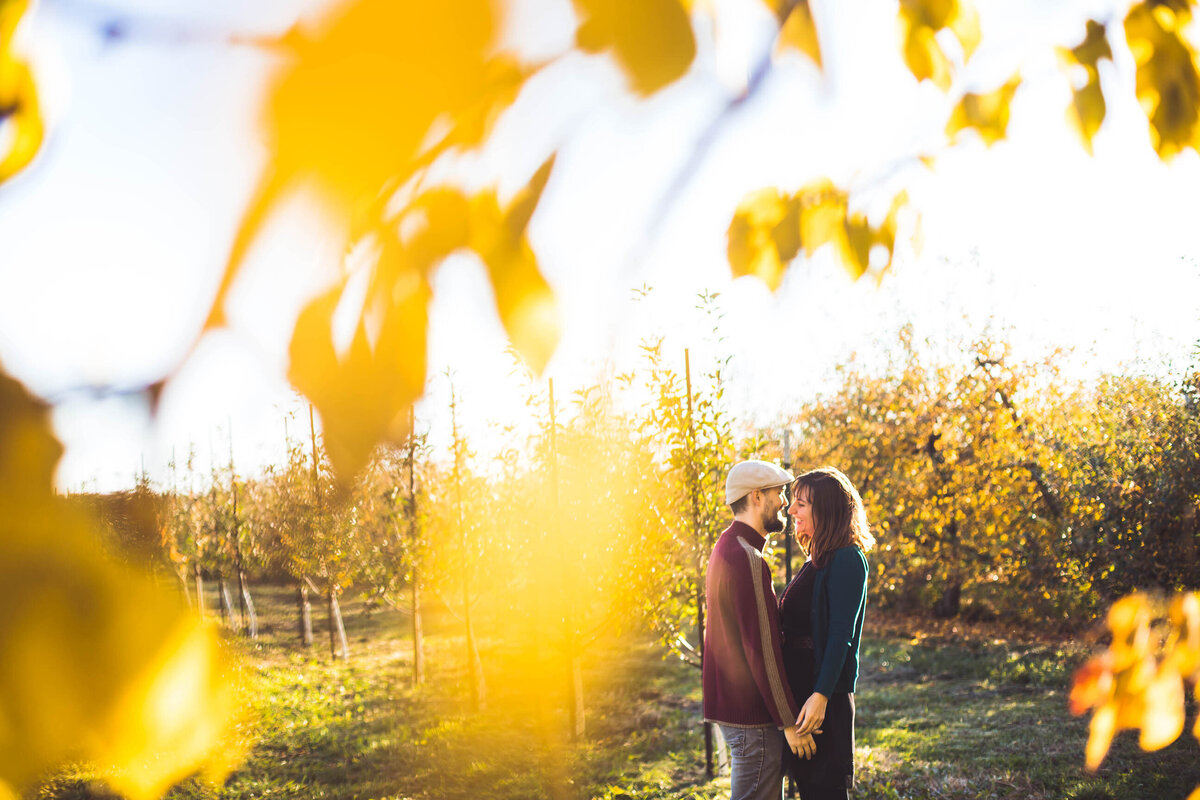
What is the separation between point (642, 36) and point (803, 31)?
1.04 ft

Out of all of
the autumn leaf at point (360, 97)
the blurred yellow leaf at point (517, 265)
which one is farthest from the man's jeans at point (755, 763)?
the autumn leaf at point (360, 97)

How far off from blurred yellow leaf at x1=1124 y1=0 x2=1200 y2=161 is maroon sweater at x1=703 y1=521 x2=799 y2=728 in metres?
1.87

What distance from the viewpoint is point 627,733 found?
26.1 feet

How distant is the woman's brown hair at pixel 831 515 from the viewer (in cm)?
299

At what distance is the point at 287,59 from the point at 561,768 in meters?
7.10

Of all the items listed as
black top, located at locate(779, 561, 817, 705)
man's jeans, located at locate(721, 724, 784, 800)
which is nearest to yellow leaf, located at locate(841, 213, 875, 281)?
black top, located at locate(779, 561, 817, 705)

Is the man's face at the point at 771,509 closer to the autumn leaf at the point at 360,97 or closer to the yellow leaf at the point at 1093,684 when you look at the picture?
the yellow leaf at the point at 1093,684

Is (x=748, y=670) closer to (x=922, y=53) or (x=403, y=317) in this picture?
(x=922, y=53)

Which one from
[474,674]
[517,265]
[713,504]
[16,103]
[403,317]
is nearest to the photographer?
[16,103]

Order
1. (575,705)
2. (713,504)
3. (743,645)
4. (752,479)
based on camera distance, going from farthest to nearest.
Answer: (575,705), (713,504), (752,479), (743,645)

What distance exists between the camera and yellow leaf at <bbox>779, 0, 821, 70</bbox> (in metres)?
1.14

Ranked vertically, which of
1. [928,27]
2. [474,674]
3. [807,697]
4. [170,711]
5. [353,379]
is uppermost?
[928,27]

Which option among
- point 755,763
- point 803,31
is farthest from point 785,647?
point 803,31

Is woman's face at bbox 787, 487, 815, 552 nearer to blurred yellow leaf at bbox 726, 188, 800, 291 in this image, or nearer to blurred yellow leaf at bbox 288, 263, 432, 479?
blurred yellow leaf at bbox 726, 188, 800, 291
